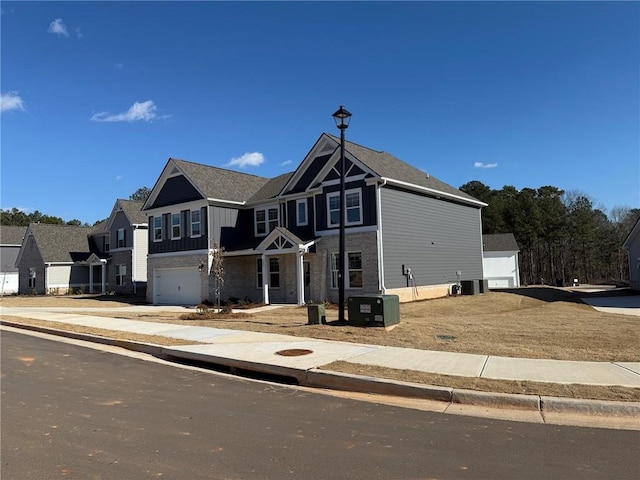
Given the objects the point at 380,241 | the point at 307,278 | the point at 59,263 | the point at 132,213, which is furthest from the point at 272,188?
the point at 59,263

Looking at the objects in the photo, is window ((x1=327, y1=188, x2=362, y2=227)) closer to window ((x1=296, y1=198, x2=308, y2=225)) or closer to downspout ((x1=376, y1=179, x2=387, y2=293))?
downspout ((x1=376, y1=179, x2=387, y2=293))

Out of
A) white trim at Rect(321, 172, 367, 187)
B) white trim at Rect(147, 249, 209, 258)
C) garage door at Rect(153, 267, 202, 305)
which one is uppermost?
white trim at Rect(321, 172, 367, 187)

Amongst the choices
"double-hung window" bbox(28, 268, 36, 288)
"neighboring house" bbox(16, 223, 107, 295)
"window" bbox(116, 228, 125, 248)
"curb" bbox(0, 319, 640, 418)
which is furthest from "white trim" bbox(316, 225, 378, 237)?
"double-hung window" bbox(28, 268, 36, 288)

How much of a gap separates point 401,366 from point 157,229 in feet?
82.8

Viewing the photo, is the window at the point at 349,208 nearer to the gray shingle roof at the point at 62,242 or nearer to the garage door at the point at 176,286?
the garage door at the point at 176,286

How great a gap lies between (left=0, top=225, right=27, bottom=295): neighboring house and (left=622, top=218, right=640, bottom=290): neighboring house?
55279mm

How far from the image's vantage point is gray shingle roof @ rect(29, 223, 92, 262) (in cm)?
4297

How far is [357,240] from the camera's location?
22.9 metres

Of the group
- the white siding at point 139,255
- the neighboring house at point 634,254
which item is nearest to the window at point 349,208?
the white siding at point 139,255

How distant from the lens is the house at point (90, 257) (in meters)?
39.2

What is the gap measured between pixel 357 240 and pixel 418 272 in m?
4.09

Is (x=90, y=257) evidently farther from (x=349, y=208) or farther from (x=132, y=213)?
(x=349, y=208)

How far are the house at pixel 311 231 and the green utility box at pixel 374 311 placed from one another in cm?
803

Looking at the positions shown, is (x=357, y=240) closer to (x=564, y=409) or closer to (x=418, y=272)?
(x=418, y=272)
